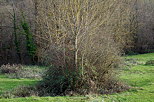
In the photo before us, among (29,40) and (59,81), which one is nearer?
(59,81)

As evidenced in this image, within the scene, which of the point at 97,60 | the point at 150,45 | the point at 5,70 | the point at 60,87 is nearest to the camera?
the point at 60,87

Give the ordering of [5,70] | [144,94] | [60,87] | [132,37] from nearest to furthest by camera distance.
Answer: [144,94] < [60,87] < [5,70] < [132,37]

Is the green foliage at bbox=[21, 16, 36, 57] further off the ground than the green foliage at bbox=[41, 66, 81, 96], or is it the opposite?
the green foliage at bbox=[21, 16, 36, 57]

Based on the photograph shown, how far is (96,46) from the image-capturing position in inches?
485

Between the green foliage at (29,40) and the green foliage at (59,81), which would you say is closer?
the green foliage at (59,81)

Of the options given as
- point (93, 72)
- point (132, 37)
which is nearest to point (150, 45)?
point (132, 37)

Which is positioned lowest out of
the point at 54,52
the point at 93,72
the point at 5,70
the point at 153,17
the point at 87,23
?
the point at 5,70

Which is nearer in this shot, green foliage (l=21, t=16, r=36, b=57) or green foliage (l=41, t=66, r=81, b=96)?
green foliage (l=41, t=66, r=81, b=96)

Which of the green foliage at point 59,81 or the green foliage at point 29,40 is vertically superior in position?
the green foliage at point 29,40

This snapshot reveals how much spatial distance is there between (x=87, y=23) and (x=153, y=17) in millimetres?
42611

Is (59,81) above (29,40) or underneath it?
underneath

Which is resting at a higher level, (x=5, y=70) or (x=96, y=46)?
(x=96, y=46)

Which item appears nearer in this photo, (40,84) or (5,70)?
(40,84)

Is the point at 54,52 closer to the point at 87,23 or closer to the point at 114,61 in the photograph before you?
the point at 87,23
